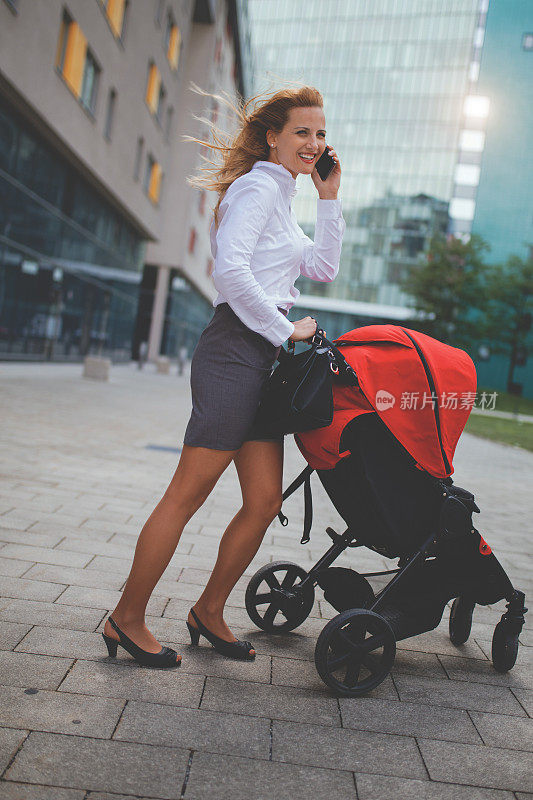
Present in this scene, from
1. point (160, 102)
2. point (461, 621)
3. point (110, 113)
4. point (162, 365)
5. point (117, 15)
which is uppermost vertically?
point (160, 102)

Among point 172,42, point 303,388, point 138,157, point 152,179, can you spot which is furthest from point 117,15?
point 303,388

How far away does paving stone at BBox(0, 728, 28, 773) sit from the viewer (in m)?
1.84

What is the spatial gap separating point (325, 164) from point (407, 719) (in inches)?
79.3

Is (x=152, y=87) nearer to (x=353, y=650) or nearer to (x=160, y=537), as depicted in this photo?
(x=160, y=537)

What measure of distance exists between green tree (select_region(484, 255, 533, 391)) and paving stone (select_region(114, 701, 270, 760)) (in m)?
44.2

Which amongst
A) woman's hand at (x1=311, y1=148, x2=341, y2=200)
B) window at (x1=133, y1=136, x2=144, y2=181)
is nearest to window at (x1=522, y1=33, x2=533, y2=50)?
window at (x1=133, y1=136, x2=144, y2=181)

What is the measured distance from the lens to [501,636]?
9.52 ft

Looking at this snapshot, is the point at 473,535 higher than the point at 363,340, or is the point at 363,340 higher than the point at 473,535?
the point at 363,340

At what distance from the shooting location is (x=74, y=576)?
133 inches

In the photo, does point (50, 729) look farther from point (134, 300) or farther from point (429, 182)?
point (429, 182)

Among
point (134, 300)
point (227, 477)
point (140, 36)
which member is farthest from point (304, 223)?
point (227, 477)

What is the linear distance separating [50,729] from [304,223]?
6214 cm

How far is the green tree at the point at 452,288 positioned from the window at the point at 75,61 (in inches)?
1196

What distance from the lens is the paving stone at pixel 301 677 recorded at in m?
2.59
